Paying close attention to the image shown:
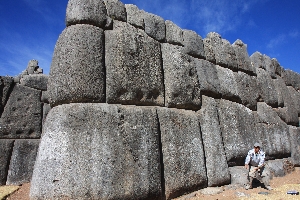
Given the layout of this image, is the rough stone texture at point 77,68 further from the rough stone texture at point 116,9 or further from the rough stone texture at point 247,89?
the rough stone texture at point 247,89

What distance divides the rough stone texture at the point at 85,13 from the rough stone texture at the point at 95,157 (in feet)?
3.43

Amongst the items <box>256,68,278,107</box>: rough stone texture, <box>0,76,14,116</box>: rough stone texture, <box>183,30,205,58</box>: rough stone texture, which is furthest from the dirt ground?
<box>183,30,205,58</box>: rough stone texture

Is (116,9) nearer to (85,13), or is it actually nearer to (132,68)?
(85,13)

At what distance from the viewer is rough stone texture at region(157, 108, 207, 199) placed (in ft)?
10.00

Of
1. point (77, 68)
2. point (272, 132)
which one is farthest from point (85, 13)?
point (272, 132)

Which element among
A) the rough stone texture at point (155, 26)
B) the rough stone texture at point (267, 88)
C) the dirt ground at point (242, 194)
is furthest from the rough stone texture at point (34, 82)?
the rough stone texture at point (267, 88)

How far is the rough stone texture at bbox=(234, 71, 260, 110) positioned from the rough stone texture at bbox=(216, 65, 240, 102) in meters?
0.13

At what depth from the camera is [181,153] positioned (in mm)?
3227

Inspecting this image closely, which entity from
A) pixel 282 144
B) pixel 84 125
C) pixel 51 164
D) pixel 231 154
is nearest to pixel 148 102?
pixel 84 125

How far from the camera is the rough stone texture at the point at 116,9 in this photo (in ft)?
10.7

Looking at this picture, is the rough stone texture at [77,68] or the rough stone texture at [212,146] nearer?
the rough stone texture at [77,68]

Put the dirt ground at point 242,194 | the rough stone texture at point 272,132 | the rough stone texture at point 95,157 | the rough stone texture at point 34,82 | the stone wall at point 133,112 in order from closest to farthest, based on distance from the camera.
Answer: the rough stone texture at point 95,157
the stone wall at point 133,112
the dirt ground at point 242,194
the rough stone texture at point 34,82
the rough stone texture at point 272,132

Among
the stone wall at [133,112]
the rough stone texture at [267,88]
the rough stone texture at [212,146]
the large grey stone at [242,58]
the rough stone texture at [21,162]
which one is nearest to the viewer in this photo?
the stone wall at [133,112]

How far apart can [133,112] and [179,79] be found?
1.04 m
